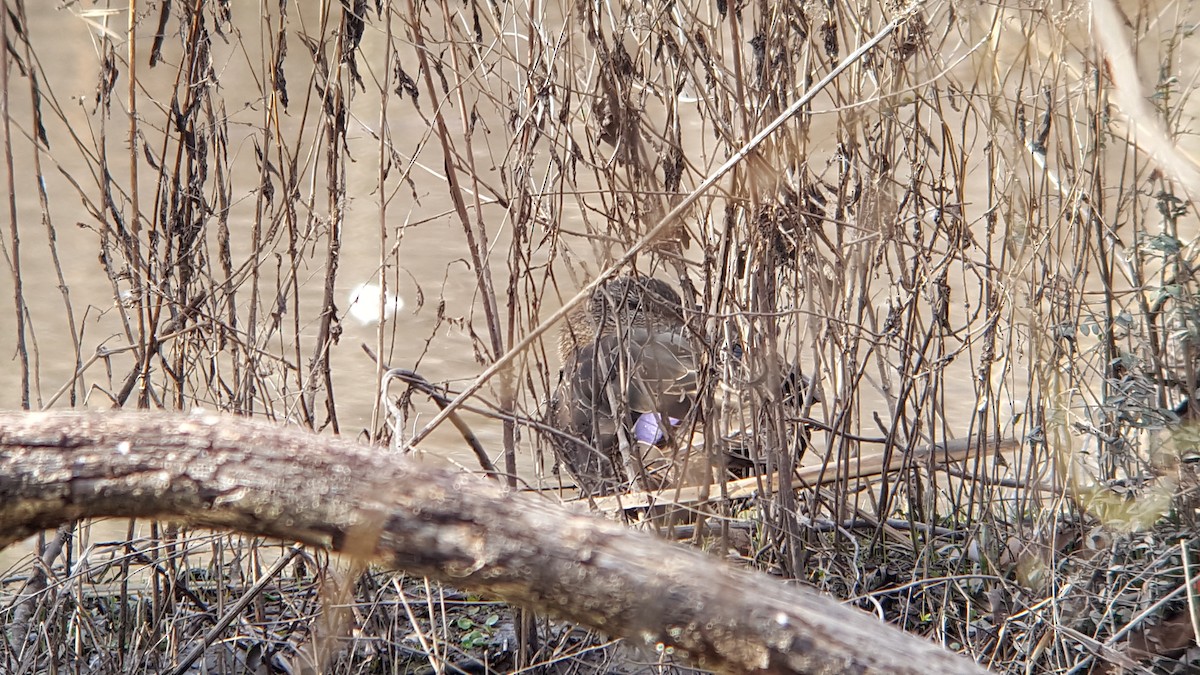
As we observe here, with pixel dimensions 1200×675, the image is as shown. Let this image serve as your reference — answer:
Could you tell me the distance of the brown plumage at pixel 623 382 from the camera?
2.51 meters

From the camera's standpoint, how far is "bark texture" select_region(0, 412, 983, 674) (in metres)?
1.17

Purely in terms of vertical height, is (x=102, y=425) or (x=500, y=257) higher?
(x=500, y=257)

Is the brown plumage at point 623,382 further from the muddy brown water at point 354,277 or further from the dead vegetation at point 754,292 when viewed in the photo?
the muddy brown water at point 354,277

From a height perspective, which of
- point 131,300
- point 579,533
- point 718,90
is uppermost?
point 718,90

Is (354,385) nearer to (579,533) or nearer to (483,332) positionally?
(483,332)

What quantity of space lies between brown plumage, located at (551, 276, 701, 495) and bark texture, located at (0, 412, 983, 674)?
1.05 metres

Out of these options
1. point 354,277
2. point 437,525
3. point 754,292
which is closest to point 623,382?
point 754,292

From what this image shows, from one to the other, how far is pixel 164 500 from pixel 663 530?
140 centimetres

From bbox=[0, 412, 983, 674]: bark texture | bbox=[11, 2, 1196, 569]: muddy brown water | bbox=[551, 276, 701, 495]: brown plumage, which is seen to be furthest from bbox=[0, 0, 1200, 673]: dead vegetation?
bbox=[0, 412, 983, 674]: bark texture

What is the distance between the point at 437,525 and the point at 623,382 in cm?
134

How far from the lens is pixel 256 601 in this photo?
8.89 ft

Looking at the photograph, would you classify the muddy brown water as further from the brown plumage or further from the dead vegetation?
the brown plumage

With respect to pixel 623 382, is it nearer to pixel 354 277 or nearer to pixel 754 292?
pixel 754 292

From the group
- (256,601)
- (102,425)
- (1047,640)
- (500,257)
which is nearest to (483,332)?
(500,257)
